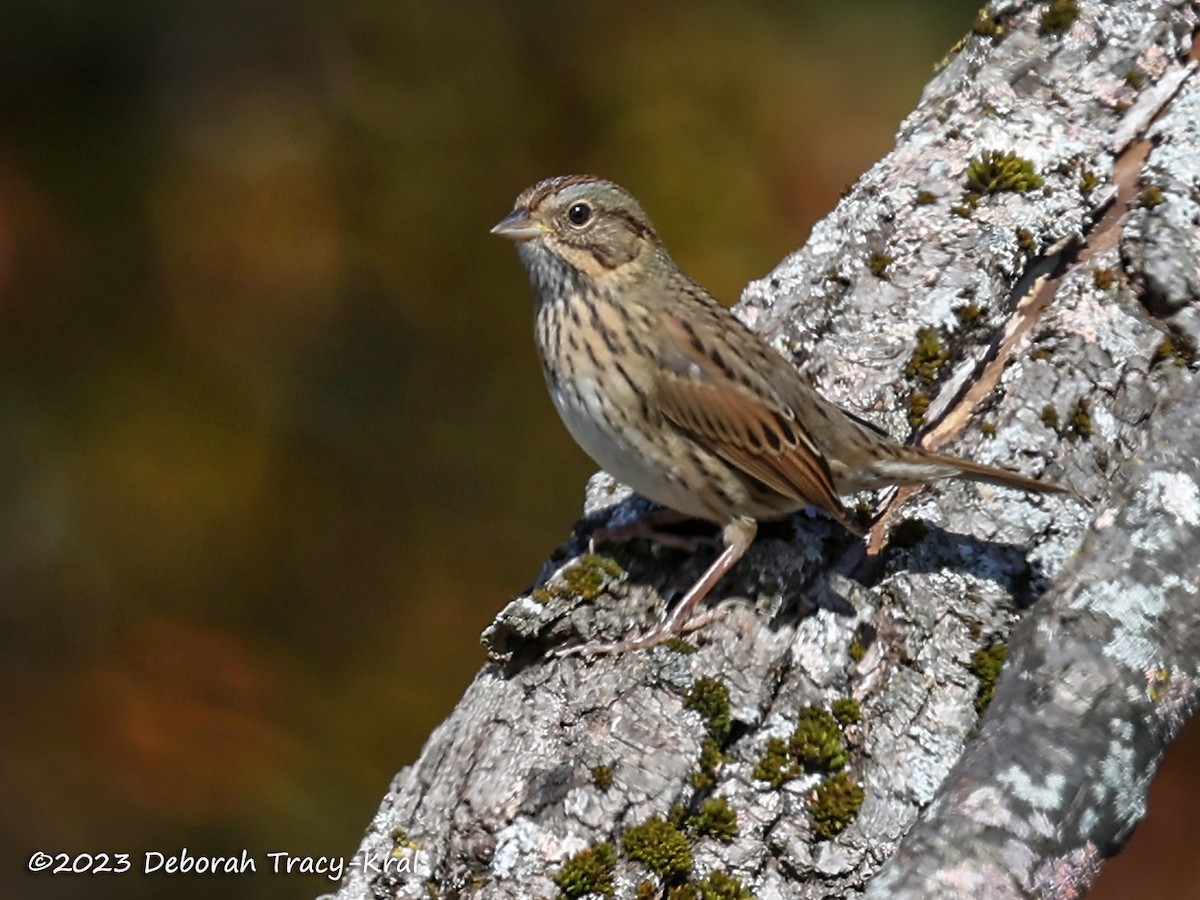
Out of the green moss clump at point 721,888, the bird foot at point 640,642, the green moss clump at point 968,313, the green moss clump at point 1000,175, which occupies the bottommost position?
the green moss clump at point 721,888

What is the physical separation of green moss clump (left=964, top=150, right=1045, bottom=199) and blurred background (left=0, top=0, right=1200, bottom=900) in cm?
231

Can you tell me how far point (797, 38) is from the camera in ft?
20.3

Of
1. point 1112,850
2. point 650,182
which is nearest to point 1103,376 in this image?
point 1112,850

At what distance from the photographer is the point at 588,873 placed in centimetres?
259

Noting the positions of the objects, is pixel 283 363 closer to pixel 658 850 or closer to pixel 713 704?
pixel 713 704

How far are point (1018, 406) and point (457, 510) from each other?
2974 millimetres

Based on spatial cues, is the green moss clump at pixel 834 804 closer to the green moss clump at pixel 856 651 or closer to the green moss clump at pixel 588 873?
the green moss clump at pixel 856 651

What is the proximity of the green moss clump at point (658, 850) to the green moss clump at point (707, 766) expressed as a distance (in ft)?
0.41

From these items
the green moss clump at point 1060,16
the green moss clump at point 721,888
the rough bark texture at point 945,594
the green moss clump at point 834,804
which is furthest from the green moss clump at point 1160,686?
the green moss clump at point 1060,16

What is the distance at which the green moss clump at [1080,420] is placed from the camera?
10.9ft

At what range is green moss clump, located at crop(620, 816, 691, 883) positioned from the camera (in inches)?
104

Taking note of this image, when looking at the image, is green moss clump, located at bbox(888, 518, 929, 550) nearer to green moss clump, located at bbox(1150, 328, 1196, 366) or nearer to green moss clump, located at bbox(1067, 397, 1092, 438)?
green moss clump, located at bbox(1067, 397, 1092, 438)

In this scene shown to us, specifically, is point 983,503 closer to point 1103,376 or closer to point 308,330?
point 1103,376

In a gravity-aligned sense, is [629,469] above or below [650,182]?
below
